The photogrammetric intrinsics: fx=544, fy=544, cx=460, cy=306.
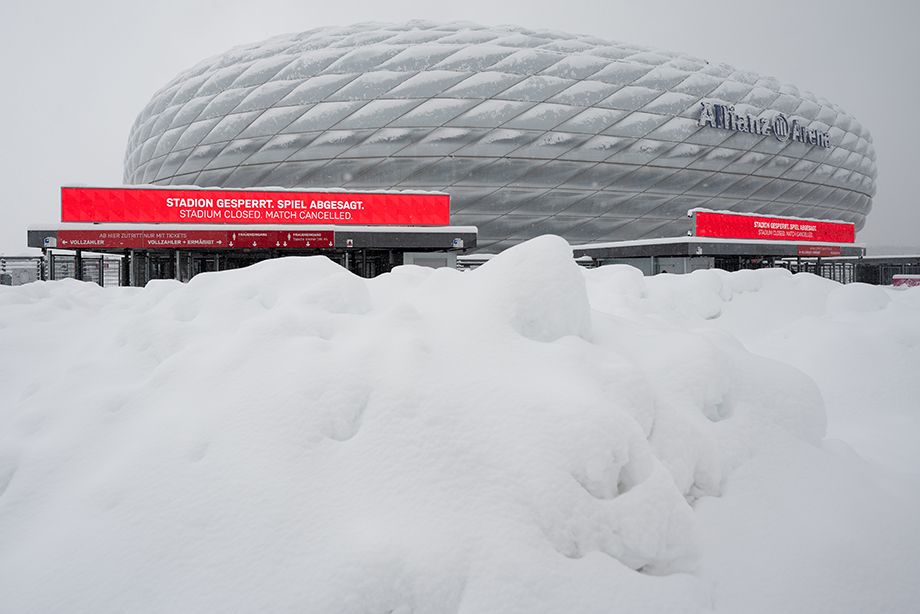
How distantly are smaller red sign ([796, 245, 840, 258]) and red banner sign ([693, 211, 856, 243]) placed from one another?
31cm

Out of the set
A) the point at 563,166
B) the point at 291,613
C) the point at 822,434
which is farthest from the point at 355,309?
the point at 563,166

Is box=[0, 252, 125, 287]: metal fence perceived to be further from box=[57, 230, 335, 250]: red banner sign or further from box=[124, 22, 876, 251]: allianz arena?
box=[124, 22, 876, 251]: allianz arena

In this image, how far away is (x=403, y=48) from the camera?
877 inches

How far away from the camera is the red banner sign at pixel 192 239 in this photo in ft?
42.2

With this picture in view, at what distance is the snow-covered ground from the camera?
165cm

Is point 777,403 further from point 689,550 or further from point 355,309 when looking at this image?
point 355,309

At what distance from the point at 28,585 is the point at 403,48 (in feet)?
77.5

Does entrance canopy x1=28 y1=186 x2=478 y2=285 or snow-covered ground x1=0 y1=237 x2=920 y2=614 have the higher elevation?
entrance canopy x1=28 y1=186 x2=478 y2=285

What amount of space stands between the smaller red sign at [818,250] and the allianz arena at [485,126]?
483cm

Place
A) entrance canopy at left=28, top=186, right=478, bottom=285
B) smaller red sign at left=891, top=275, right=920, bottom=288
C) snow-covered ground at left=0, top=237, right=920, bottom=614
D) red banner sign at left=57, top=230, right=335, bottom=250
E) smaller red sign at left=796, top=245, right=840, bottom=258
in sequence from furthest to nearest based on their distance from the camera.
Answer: smaller red sign at left=891, top=275, right=920, bottom=288 < smaller red sign at left=796, top=245, right=840, bottom=258 < entrance canopy at left=28, top=186, right=478, bottom=285 < red banner sign at left=57, top=230, right=335, bottom=250 < snow-covered ground at left=0, top=237, right=920, bottom=614

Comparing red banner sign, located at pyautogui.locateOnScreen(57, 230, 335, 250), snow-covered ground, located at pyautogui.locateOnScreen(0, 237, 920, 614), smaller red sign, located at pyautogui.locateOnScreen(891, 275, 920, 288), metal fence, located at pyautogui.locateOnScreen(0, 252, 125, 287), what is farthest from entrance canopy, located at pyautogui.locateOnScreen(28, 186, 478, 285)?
smaller red sign, located at pyautogui.locateOnScreen(891, 275, 920, 288)

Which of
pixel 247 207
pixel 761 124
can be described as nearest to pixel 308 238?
pixel 247 207

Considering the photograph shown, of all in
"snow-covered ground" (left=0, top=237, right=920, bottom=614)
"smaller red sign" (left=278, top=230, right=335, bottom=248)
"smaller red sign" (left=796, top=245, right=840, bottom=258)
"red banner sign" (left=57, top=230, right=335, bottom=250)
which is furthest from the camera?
"smaller red sign" (left=796, top=245, right=840, bottom=258)

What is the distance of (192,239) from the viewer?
13570 millimetres
